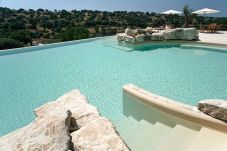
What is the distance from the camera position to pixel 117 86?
22.2 feet

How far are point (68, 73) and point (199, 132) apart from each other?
5.71 m

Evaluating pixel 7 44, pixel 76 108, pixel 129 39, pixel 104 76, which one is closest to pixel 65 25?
pixel 7 44

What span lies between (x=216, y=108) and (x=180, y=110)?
1.84 feet

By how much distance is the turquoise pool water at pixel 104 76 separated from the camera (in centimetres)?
574

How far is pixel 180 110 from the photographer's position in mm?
3834

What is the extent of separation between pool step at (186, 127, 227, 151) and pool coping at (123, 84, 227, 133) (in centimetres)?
9

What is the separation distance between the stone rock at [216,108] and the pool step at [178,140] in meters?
0.30

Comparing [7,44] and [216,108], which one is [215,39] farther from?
[216,108]

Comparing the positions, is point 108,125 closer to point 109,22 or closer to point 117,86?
point 117,86

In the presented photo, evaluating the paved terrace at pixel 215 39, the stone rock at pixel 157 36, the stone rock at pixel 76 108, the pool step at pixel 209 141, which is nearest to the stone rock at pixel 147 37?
the stone rock at pixel 157 36

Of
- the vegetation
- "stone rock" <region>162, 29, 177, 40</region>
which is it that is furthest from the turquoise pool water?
the vegetation

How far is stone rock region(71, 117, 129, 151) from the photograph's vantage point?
2.65 metres

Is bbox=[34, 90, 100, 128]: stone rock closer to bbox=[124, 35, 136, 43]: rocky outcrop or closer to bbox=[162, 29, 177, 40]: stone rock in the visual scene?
bbox=[124, 35, 136, 43]: rocky outcrop

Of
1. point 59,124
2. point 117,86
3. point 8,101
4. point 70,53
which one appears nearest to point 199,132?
point 59,124
